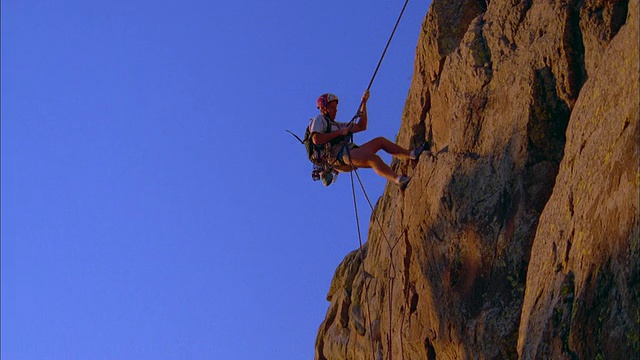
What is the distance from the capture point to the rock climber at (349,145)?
53.8 feet

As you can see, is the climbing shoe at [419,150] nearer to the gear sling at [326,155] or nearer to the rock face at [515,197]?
the rock face at [515,197]

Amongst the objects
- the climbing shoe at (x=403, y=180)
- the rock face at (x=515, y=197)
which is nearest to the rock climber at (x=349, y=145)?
the climbing shoe at (x=403, y=180)

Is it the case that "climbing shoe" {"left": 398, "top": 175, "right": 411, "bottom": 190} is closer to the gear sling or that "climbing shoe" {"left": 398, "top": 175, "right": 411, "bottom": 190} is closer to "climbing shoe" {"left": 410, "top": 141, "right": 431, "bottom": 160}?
"climbing shoe" {"left": 410, "top": 141, "right": 431, "bottom": 160}

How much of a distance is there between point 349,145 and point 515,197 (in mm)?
3976

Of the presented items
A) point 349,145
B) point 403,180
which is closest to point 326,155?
point 349,145

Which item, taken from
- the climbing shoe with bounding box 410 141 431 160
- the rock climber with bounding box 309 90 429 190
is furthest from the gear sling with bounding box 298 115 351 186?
the climbing shoe with bounding box 410 141 431 160

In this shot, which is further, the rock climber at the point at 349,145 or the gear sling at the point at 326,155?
the gear sling at the point at 326,155

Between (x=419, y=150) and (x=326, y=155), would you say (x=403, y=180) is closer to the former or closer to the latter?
(x=419, y=150)

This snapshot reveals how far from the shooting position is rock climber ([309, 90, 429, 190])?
1639 cm

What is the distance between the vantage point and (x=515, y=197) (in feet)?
44.7

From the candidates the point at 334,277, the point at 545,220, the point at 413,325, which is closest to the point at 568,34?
the point at 545,220

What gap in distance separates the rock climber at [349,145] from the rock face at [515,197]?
36cm

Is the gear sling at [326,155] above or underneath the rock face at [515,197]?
above

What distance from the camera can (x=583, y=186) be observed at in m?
11.5
